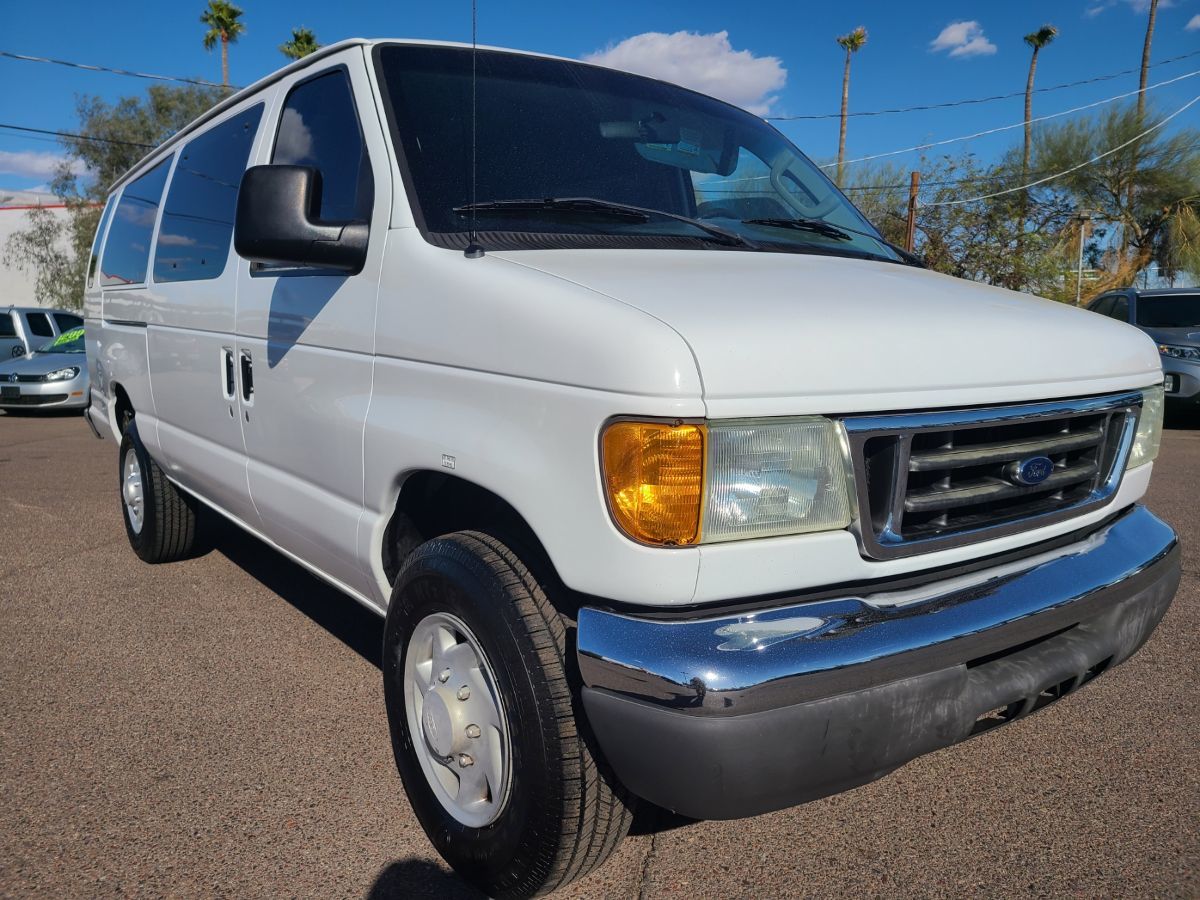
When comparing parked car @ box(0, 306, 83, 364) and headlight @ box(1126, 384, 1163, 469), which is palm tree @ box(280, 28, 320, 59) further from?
headlight @ box(1126, 384, 1163, 469)

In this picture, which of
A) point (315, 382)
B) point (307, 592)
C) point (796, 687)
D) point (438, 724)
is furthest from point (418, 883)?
point (307, 592)

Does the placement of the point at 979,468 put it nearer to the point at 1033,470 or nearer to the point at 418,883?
the point at 1033,470

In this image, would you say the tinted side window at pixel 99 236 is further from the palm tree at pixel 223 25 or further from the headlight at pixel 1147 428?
the palm tree at pixel 223 25

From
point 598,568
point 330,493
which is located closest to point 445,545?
point 598,568

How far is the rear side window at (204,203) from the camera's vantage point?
11.7 ft

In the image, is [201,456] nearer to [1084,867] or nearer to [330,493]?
[330,493]

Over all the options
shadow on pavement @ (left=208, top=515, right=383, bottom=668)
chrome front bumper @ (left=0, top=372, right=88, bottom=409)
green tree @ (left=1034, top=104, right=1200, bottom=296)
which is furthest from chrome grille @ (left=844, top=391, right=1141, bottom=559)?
green tree @ (left=1034, top=104, right=1200, bottom=296)

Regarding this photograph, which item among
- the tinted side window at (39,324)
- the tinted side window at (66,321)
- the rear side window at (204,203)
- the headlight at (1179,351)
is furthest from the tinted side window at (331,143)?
the tinted side window at (66,321)

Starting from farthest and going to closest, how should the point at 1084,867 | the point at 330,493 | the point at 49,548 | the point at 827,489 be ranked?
the point at 49,548
the point at 330,493
the point at 1084,867
the point at 827,489

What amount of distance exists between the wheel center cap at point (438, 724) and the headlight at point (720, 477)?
788mm

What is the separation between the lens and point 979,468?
213 centimetres

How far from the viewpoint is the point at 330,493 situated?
2.79 meters

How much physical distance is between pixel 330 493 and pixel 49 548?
3591mm

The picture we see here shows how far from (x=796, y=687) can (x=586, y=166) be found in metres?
1.65
